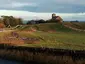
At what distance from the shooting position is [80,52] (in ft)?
186

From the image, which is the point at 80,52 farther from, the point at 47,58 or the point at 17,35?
the point at 17,35

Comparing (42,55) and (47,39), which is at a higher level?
(42,55)

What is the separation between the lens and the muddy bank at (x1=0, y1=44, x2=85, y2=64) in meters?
56.7

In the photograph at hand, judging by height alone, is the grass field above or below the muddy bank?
below

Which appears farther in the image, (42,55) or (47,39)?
(47,39)

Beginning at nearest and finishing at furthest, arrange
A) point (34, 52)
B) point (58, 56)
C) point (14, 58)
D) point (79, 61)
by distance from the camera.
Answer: point (79, 61) → point (58, 56) → point (34, 52) → point (14, 58)

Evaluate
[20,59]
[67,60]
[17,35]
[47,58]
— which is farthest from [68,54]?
[17,35]

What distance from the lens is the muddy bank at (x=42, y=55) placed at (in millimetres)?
56703

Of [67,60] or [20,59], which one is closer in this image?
[67,60]

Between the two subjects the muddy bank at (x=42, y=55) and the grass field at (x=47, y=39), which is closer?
the muddy bank at (x=42, y=55)

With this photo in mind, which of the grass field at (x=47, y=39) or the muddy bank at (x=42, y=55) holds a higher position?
the muddy bank at (x=42, y=55)

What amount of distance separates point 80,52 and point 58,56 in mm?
4892

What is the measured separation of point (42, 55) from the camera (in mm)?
64250

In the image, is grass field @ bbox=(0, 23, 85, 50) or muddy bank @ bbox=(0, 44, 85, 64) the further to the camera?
grass field @ bbox=(0, 23, 85, 50)
